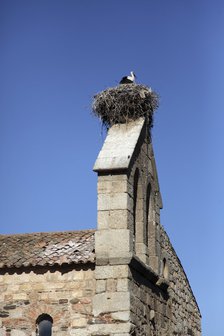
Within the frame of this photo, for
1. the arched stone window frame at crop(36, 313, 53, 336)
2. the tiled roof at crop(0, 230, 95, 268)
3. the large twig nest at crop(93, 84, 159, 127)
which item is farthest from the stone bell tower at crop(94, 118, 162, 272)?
the arched stone window frame at crop(36, 313, 53, 336)

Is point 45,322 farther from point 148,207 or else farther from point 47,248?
point 148,207

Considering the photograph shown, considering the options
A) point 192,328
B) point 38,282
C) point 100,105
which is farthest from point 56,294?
point 192,328

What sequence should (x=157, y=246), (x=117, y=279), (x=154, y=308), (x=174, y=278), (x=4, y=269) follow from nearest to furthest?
(x=117, y=279)
(x=4, y=269)
(x=154, y=308)
(x=157, y=246)
(x=174, y=278)

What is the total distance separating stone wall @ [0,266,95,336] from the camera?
1121 cm

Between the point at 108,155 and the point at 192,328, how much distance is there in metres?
6.75

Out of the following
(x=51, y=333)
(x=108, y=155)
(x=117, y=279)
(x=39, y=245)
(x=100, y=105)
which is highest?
(x=100, y=105)

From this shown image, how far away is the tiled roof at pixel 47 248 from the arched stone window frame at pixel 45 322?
36.2 inches

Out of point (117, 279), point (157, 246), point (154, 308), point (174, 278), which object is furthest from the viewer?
point (174, 278)

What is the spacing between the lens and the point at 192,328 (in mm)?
16703

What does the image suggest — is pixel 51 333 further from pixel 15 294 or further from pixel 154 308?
pixel 154 308

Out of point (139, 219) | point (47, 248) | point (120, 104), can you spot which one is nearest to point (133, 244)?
point (139, 219)

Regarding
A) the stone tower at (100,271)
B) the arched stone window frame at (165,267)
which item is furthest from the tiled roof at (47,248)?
the arched stone window frame at (165,267)

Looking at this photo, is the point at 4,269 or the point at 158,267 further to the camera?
the point at 158,267

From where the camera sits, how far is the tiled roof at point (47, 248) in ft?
38.1
